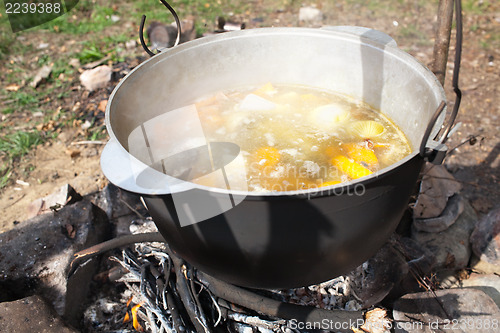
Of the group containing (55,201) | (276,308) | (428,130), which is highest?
(428,130)

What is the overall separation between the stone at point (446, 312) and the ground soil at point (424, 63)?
3.68ft

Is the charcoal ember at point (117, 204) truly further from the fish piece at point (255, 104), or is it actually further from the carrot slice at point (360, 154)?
the carrot slice at point (360, 154)

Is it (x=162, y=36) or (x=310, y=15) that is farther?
(x=310, y=15)

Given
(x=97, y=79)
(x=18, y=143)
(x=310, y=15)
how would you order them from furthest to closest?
(x=310, y=15) → (x=97, y=79) → (x=18, y=143)

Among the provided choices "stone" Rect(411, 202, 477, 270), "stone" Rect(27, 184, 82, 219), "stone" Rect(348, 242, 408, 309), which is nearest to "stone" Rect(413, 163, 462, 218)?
"stone" Rect(411, 202, 477, 270)

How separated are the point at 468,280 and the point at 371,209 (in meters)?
1.58

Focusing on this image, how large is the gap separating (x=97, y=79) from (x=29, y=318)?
2.88m

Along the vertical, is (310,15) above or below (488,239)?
above

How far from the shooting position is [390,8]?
5211 mm

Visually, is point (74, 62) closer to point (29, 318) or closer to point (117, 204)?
point (117, 204)

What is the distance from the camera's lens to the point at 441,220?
2.54m

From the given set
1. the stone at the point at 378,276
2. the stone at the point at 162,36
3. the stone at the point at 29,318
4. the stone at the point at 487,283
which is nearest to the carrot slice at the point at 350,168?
the stone at the point at 378,276

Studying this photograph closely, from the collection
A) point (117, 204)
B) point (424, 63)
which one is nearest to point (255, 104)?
point (117, 204)

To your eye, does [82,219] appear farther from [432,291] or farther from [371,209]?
[432,291]
